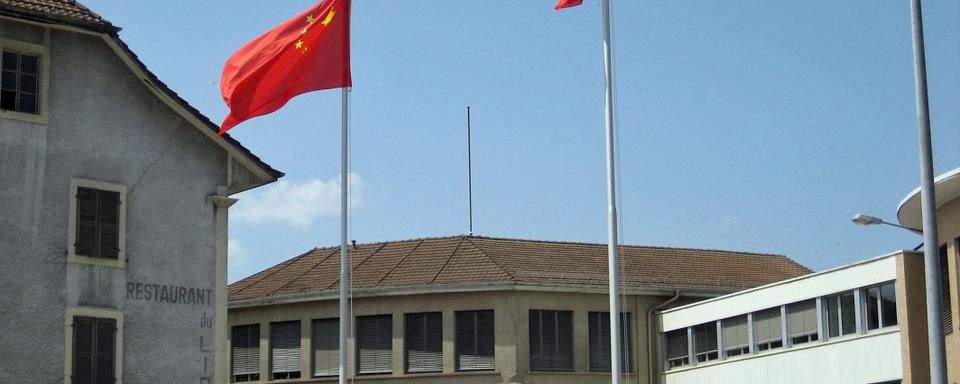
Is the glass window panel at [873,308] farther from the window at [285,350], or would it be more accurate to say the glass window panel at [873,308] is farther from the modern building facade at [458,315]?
the window at [285,350]

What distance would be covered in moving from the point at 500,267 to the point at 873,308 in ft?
45.2

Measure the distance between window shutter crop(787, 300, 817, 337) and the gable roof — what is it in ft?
57.4

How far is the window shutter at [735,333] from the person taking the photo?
159 feet

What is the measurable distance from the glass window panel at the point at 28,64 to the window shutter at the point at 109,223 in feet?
8.90

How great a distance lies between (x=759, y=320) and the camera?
47.7 meters

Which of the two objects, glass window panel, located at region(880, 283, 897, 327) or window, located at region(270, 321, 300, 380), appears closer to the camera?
glass window panel, located at region(880, 283, 897, 327)

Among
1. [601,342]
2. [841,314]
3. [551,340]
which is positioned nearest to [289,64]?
[841,314]

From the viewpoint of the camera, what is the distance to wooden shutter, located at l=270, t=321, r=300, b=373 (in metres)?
53.5

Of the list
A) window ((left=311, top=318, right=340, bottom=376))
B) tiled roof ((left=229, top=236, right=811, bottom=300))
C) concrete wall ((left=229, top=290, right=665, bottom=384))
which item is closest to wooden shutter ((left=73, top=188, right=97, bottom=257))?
tiled roof ((left=229, top=236, right=811, bottom=300))

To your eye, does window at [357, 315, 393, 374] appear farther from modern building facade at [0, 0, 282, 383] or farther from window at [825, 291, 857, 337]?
modern building facade at [0, 0, 282, 383]

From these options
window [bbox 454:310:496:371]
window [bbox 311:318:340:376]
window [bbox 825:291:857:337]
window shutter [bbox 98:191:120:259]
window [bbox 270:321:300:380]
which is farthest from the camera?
window [bbox 270:321:300:380]

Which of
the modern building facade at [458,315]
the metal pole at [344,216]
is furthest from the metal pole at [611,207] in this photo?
the modern building facade at [458,315]

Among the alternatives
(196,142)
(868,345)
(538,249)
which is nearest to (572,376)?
(538,249)

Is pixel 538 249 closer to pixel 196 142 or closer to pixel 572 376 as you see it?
pixel 572 376
